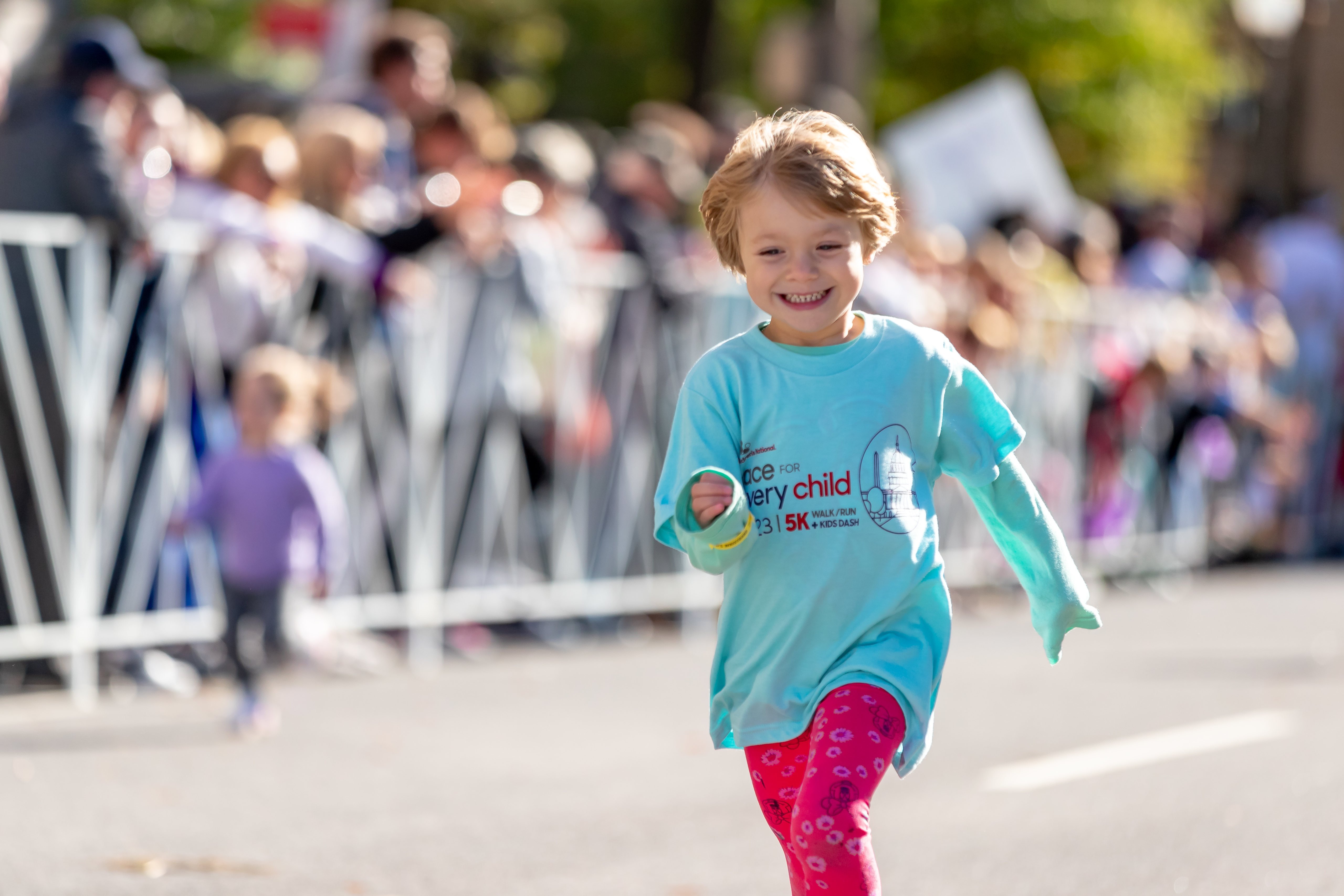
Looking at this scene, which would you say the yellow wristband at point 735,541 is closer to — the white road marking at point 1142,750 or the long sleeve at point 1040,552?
the long sleeve at point 1040,552

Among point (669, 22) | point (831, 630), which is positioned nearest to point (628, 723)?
point (831, 630)

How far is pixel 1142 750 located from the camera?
708 cm

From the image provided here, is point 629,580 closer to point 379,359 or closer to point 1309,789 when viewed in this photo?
point 379,359

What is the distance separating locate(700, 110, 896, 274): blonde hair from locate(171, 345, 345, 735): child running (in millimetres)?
3777

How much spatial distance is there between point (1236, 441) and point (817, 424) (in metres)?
11.9

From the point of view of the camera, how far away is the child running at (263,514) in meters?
7.16

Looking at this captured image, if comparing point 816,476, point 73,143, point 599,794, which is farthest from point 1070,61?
point 816,476

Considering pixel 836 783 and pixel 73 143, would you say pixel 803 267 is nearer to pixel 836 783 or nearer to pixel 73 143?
pixel 836 783

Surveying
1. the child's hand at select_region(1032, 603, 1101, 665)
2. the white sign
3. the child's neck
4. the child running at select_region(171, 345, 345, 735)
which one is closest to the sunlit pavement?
the child running at select_region(171, 345, 345, 735)

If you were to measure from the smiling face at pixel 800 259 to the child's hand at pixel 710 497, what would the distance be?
1.14ft

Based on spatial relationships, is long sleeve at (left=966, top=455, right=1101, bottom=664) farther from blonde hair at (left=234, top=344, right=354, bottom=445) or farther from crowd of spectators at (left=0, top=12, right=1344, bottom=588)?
crowd of spectators at (left=0, top=12, right=1344, bottom=588)

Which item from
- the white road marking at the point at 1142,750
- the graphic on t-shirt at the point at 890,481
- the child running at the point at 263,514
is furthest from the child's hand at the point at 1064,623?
the child running at the point at 263,514

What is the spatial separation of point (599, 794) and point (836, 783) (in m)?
2.93

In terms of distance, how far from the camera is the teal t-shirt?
353 centimetres
